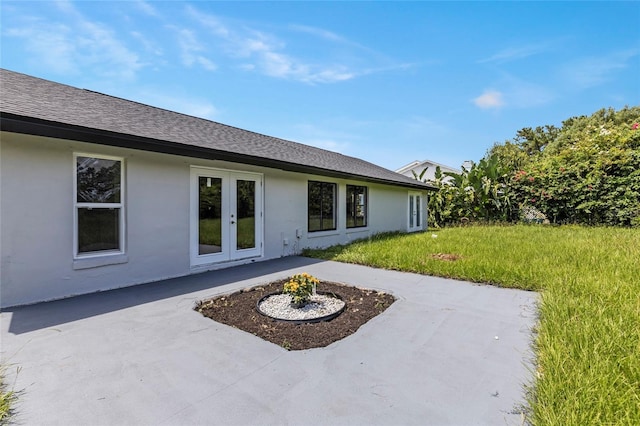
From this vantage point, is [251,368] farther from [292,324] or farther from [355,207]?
[355,207]

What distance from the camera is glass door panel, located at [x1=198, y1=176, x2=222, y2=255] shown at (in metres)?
6.70

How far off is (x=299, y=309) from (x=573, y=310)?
357cm

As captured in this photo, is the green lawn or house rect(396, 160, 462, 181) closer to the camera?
the green lawn

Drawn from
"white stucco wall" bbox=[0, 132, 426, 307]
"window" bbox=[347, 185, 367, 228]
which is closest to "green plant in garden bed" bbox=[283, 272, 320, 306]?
"white stucco wall" bbox=[0, 132, 426, 307]

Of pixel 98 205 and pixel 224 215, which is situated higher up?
pixel 98 205

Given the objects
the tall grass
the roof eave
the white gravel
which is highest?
the roof eave

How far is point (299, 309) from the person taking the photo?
424 centimetres

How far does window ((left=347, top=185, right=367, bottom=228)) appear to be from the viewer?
11695mm

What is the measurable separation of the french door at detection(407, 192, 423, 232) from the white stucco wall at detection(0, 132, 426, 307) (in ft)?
33.8

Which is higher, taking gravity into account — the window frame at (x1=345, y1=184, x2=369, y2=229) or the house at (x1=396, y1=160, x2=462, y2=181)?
the house at (x1=396, y1=160, x2=462, y2=181)

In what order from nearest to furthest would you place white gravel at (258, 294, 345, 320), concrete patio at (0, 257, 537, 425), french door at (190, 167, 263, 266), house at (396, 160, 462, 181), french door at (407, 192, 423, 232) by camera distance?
1. concrete patio at (0, 257, 537, 425)
2. white gravel at (258, 294, 345, 320)
3. french door at (190, 167, 263, 266)
4. french door at (407, 192, 423, 232)
5. house at (396, 160, 462, 181)

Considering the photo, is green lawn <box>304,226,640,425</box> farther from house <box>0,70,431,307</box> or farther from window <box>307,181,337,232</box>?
house <box>0,70,431,307</box>

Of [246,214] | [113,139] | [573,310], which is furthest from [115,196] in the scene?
[573,310]

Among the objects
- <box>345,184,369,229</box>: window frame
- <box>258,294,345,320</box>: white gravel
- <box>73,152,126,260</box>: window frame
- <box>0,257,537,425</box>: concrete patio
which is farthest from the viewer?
<box>345,184,369,229</box>: window frame
